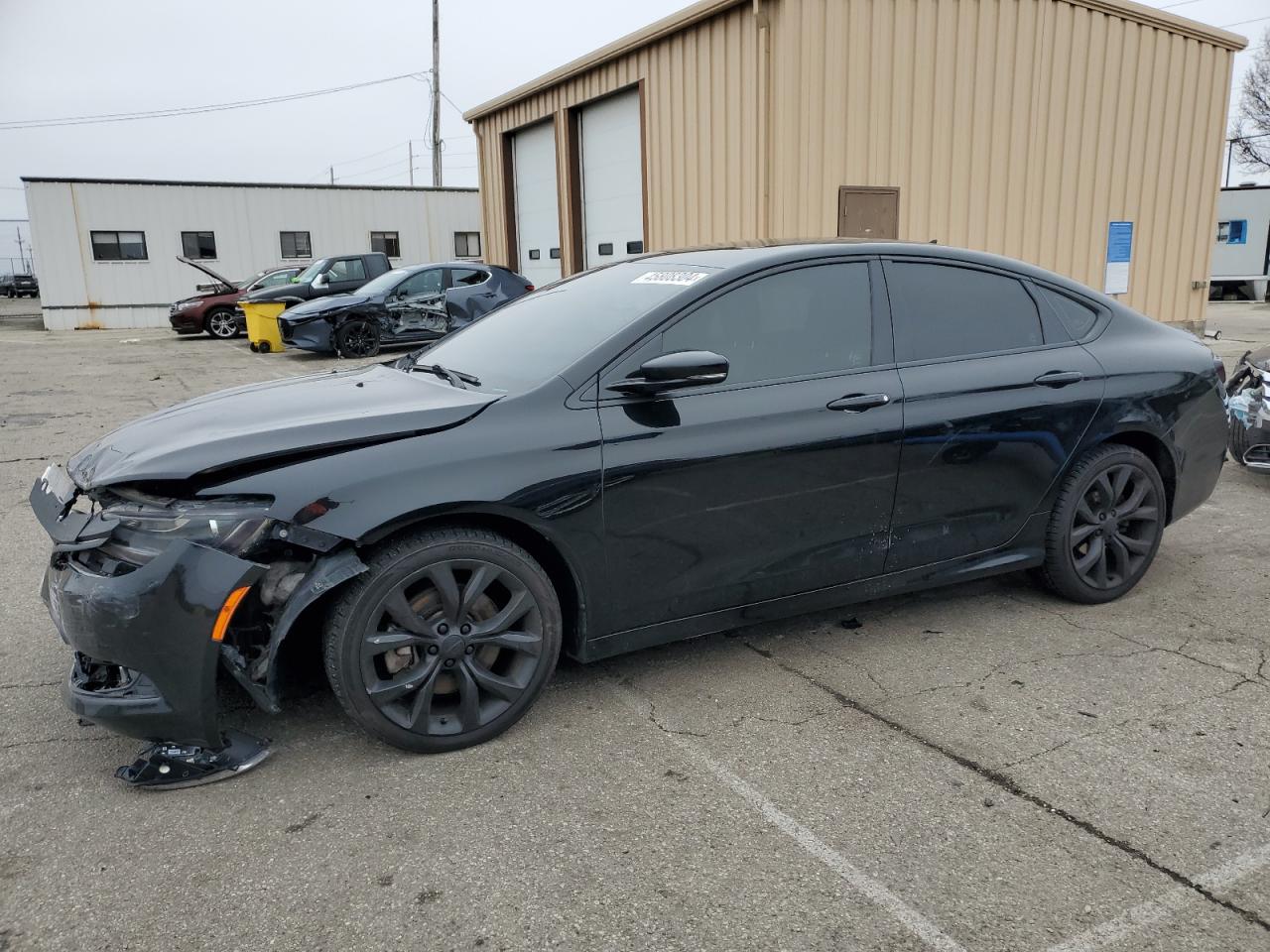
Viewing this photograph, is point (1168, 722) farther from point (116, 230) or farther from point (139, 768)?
point (116, 230)

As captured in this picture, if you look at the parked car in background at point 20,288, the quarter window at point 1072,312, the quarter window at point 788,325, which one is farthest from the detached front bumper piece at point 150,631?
the parked car in background at point 20,288

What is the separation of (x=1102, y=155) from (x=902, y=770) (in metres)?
12.5

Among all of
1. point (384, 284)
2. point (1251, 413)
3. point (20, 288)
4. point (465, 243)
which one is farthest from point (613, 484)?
point (20, 288)

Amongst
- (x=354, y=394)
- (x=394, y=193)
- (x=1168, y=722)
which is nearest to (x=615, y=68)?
(x=354, y=394)

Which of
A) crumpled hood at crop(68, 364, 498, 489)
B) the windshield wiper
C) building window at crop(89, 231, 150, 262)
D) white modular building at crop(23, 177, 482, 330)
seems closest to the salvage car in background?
the windshield wiper

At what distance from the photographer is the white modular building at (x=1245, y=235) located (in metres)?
29.2

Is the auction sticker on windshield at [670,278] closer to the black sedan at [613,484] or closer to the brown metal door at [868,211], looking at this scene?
the black sedan at [613,484]

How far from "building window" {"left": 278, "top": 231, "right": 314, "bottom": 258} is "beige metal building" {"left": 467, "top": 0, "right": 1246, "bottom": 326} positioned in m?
16.0

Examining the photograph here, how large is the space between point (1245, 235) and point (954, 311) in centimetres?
3165

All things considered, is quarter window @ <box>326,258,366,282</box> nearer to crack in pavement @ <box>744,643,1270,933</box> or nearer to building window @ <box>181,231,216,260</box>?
building window @ <box>181,231,216,260</box>

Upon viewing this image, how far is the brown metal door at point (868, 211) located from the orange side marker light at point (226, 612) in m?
9.80

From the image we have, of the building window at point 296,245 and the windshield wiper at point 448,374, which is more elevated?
the building window at point 296,245

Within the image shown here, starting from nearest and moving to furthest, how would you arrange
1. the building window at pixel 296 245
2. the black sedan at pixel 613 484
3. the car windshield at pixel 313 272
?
the black sedan at pixel 613 484 < the car windshield at pixel 313 272 < the building window at pixel 296 245

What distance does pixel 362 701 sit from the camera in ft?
9.20
